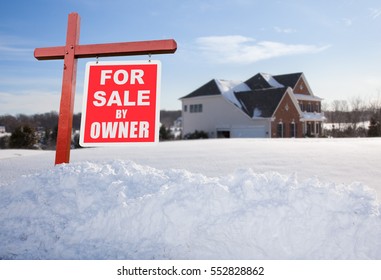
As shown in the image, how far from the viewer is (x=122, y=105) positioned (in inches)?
193

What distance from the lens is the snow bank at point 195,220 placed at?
3729 millimetres

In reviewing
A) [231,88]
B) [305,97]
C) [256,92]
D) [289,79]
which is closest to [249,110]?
[256,92]

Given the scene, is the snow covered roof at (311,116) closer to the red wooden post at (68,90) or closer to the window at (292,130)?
the window at (292,130)

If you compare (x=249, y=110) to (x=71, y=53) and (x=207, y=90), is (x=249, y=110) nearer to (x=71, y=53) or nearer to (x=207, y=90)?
(x=207, y=90)

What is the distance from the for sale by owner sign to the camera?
487 centimetres

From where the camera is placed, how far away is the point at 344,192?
14.9 ft

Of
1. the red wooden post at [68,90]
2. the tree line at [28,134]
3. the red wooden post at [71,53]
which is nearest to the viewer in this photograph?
the red wooden post at [71,53]

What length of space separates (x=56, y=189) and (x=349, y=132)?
39985 millimetres

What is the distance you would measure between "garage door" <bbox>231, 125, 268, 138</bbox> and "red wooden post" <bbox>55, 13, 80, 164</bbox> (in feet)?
83.0

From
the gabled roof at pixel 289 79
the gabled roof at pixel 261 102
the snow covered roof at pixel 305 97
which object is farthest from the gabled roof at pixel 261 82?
the gabled roof at pixel 261 102

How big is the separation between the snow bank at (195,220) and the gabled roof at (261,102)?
25.3 m
